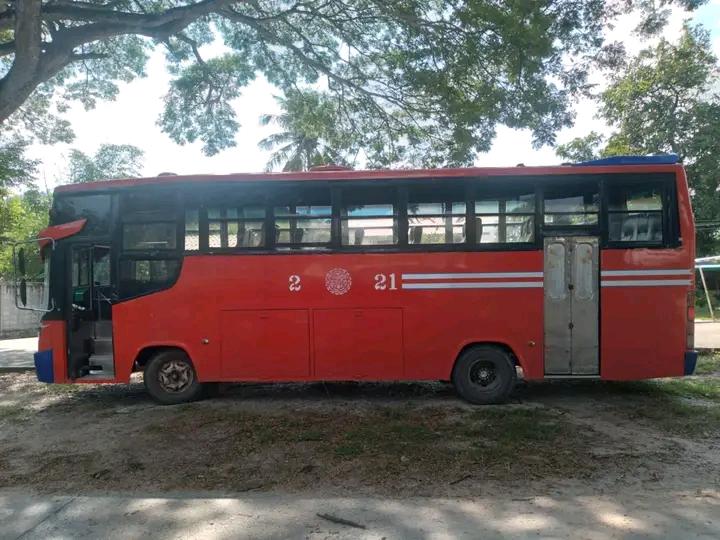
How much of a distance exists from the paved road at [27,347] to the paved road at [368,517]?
763 cm

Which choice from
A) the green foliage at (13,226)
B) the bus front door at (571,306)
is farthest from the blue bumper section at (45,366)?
the green foliage at (13,226)

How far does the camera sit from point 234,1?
29.6 ft

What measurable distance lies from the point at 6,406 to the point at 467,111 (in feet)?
27.5

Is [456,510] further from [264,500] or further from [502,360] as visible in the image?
[502,360]

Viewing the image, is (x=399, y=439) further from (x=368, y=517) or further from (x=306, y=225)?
(x=306, y=225)

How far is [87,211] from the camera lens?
7082mm

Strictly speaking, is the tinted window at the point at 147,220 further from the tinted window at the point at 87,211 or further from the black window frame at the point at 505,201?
the black window frame at the point at 505,201

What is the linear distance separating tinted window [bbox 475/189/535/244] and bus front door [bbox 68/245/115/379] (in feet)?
16.3

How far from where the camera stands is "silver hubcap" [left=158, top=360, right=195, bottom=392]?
7094 mm

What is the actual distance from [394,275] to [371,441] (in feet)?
7.39

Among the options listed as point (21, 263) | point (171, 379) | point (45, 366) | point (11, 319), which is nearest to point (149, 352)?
point (171, 379)

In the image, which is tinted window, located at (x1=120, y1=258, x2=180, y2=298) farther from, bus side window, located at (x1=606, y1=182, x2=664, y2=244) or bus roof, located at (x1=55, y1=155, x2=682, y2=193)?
bus side window, located at (x1=606, y1=182, x2=664, y2=244)

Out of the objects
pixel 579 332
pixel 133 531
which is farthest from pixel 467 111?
pixel 133 531

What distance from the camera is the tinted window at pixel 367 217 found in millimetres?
6828
